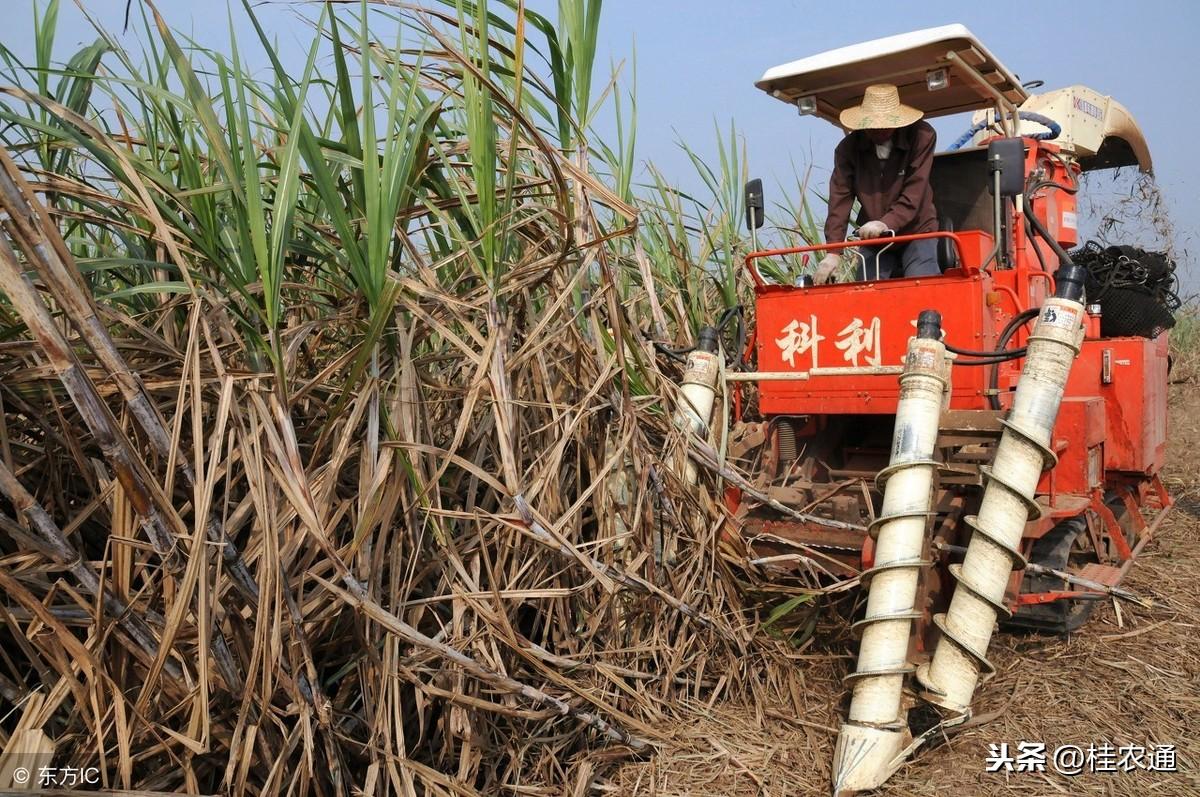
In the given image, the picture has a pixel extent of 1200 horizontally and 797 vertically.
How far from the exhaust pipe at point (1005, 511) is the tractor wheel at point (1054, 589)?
2.37 ft

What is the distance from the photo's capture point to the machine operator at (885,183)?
13.2 feet

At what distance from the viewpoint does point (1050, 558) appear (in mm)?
3576

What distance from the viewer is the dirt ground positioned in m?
2.62

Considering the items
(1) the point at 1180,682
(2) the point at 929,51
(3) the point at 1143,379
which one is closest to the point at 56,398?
(2) the point at 929,51

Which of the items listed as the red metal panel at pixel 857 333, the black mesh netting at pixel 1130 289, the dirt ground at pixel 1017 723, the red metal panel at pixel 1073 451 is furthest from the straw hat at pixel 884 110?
the dirt ground at pixel 1017 723

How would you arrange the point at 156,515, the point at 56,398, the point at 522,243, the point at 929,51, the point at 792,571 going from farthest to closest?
the point at 929,51 → the point at 792,571 → the point at 522,243 → the point at 56,398 → the point at 156,515

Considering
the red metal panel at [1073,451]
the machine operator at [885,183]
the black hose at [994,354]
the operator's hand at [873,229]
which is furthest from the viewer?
the machine operator at [885,183]

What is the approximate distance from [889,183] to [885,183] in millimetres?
17

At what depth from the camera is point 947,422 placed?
11.3ft

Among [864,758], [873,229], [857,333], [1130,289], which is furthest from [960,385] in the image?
[1130,289]

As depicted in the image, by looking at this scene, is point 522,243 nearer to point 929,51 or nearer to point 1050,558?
point 929,51

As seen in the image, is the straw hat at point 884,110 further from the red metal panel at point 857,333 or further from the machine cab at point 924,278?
the red metal panel at point 857,333

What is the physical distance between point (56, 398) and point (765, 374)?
237 centimetres

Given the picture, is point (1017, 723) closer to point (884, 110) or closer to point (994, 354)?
point (994, 354)
